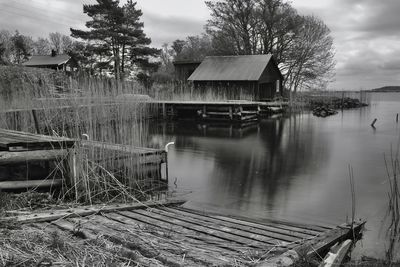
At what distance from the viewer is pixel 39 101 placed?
7.90 m

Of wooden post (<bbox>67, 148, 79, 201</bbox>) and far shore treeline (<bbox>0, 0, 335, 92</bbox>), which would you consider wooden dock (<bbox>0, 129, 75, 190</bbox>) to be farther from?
far shore treeline (<bbox>0, 0, 335, 92</bbox>)

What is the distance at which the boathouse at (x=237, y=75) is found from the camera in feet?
90.6

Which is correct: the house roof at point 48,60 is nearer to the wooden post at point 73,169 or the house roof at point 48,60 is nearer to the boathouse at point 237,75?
the boathouse at point 237,75

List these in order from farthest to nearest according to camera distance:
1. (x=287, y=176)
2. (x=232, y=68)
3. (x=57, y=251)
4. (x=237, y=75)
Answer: (x=232, y=68) → (x=237, y=75) → (x=287, y=176) → (x=57, y=251)

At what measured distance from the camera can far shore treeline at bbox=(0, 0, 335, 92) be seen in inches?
1273

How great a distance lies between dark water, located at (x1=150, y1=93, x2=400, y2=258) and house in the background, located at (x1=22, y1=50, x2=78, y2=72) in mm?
27040

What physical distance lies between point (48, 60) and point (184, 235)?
40.6 metres

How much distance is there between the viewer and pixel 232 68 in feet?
94.7

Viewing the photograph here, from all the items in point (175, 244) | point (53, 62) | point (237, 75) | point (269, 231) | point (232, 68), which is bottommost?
point (269, 231)

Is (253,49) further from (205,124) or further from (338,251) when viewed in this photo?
(338,251)

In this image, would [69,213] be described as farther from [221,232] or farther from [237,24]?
[237,24]

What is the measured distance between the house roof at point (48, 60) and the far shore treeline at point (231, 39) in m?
4.42

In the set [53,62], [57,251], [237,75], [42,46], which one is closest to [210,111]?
[237,75]

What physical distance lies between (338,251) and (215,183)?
4.55 m
